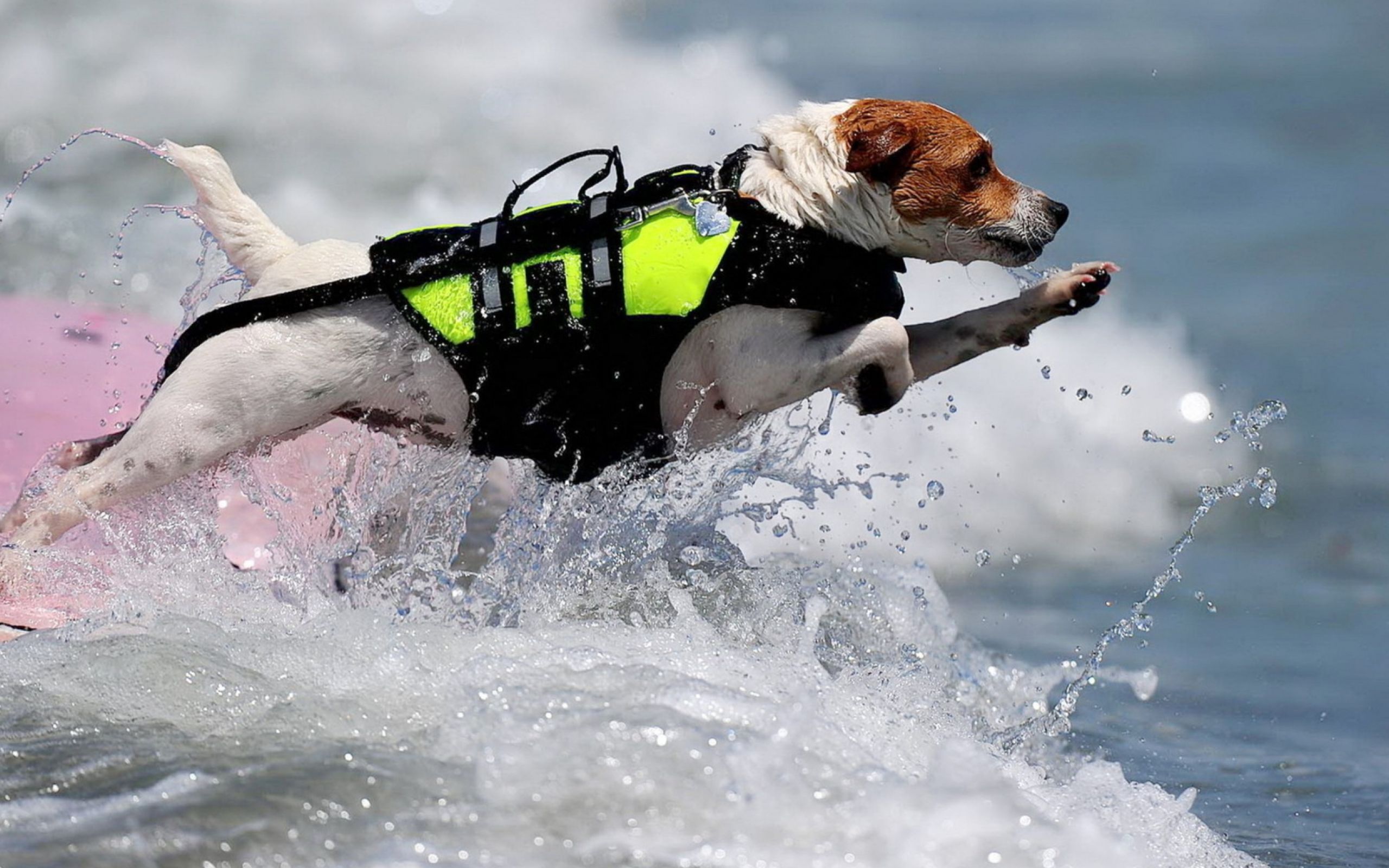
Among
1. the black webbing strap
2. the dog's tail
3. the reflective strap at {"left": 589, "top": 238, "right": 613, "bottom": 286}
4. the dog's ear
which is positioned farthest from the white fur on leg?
the dog's tail

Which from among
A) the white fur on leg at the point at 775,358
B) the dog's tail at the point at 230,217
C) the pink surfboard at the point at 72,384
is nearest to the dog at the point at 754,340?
the white fur on leg at the point at 775,358

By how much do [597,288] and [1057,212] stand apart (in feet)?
3.73

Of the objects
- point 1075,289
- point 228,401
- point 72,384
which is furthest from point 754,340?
point 72,384

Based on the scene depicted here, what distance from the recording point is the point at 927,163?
11.4 ft

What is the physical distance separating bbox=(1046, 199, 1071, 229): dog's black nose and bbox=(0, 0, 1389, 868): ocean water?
2.02 feet

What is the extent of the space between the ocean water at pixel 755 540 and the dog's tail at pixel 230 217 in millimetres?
580

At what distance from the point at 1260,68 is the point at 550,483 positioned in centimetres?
711

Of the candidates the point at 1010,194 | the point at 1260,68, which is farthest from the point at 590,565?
the point at 1260,68

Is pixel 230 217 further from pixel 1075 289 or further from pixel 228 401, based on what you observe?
pixel 1075 289

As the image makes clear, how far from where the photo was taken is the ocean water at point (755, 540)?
8.18 feet

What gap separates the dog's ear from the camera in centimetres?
340

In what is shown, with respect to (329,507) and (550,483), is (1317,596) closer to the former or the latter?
(550,483)

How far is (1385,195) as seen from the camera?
852cm

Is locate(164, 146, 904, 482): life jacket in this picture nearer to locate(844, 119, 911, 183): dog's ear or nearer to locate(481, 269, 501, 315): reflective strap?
locate(481, 269, 501, 315): reflective strap
